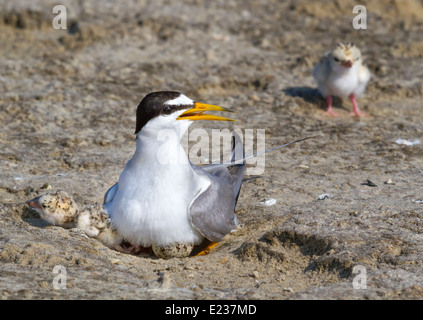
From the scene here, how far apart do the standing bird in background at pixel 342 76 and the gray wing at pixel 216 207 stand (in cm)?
256

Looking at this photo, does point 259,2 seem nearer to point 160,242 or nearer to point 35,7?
point 35,7

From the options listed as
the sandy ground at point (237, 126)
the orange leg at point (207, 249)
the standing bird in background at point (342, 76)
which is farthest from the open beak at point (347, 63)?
the orange leg at point (207, 249)

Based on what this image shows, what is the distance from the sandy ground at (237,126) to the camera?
3.88 meters

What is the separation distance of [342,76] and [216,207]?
311cm

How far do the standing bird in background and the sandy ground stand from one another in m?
0.18

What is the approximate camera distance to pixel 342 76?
7.10 m

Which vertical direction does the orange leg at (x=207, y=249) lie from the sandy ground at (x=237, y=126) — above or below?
below
